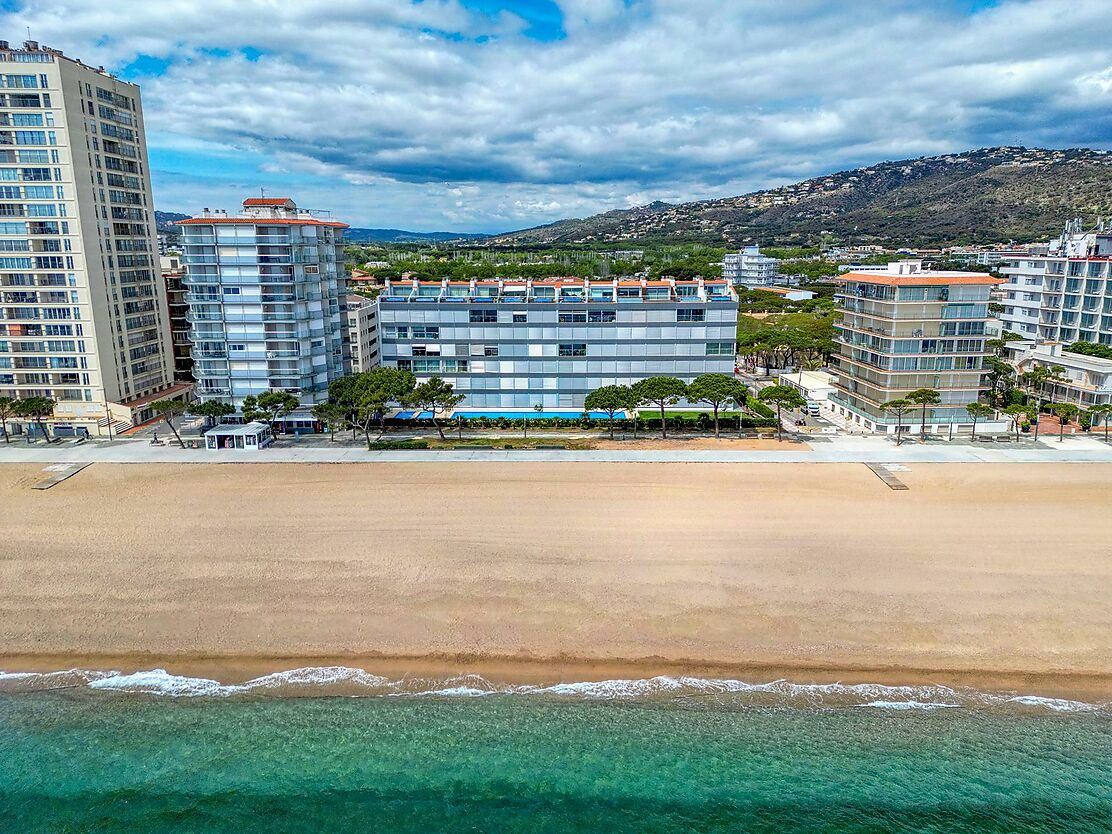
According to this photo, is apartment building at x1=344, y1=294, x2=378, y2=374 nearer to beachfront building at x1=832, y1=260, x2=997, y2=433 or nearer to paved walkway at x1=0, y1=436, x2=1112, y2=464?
paved walkway at x1=0, y1=436, x2=1112, y2=464

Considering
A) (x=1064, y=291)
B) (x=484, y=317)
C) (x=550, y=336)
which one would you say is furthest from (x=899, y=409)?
(x=1064, y=291)

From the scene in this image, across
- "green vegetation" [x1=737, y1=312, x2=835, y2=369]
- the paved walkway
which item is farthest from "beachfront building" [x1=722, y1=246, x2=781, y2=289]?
the paved walkway

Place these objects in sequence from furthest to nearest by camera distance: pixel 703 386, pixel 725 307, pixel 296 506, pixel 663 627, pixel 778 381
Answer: pixel 778 381, pixel 725 307, pixel 703 386, pixel 296 506, pixel 663 627

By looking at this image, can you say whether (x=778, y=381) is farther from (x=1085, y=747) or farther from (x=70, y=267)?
(x=70, y=267)

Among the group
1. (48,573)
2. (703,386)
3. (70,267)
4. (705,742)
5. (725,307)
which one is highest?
(70,267)

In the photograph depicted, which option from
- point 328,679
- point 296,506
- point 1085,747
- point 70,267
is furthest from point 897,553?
point 70,267

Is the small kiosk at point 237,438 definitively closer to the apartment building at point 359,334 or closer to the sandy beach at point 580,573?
the sandy beach at point 580,573
